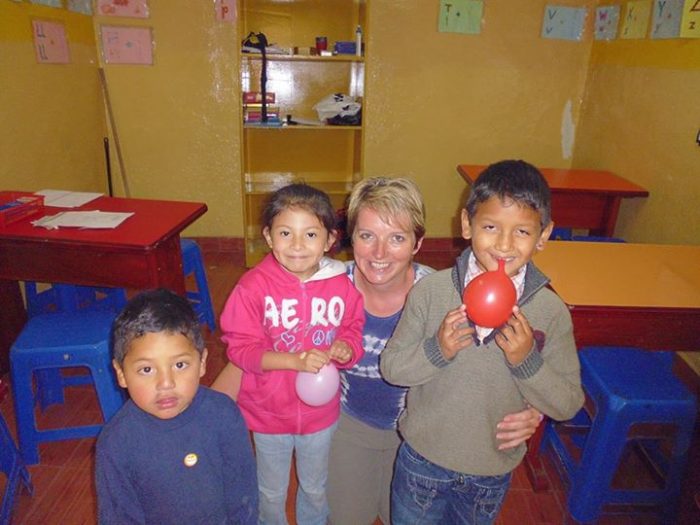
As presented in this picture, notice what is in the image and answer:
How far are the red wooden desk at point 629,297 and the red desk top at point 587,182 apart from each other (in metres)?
1.14

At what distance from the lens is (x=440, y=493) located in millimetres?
1266

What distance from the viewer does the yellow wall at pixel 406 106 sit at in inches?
140

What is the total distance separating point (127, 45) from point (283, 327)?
3.48 metres

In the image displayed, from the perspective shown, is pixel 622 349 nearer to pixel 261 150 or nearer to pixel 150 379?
pixel 150 379

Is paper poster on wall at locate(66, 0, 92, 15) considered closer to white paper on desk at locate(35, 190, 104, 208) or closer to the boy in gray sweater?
white paper on desk at locate(35, 190, 104, 208)

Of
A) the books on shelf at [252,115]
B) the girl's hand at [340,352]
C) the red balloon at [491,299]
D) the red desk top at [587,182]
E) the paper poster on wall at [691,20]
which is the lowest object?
the girl's hand at [340,352]

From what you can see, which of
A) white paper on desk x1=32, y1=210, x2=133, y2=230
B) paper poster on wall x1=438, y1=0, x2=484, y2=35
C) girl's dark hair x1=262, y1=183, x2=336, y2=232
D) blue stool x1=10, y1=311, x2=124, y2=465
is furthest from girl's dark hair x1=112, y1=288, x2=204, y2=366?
paper poster on wall x1=438, y1=0, x2=484, y2=35

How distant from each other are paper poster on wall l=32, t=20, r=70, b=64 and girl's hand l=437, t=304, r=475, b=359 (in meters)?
3.26

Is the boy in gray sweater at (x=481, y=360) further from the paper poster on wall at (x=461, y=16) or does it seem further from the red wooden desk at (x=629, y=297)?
the paper poster on wall at (x=461, y=16)

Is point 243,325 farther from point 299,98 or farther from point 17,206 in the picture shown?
point 299,98

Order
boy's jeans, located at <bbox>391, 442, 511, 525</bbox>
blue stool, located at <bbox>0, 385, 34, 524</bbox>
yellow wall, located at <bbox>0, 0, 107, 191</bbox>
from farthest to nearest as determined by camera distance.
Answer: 1. yellow wall, located at <bbox>0, 0, 107, 191</bbox>
2. blue stool, located at <bbox>0, 385, 34, 524</bbox>
3. boy's jeans, located at <bbox>391, 442, 511, 525</bbox>

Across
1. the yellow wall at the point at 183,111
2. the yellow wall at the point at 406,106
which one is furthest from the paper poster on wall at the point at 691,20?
the yellow wall at the point at 183,111

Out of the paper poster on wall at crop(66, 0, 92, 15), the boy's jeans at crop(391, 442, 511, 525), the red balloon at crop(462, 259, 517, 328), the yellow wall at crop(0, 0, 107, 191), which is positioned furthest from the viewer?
the paper poster on wall at crop(66, 0, 92, 15)

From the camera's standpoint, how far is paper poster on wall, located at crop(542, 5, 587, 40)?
4.04m
